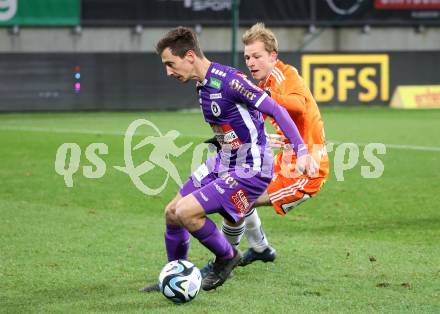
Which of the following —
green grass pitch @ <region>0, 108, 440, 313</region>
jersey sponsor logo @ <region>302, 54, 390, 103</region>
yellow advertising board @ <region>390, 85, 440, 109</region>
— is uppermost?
green grass pitch @ <region>0, 108, 440, 313</region>

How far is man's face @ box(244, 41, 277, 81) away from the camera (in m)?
8.49

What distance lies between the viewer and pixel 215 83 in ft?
23.7

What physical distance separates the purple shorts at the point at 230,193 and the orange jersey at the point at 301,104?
44.3 inches

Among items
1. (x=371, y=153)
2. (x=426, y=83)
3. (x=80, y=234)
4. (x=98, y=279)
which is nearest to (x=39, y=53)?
(x=426, y=83)

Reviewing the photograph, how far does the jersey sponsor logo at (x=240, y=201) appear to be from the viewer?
24.1ft

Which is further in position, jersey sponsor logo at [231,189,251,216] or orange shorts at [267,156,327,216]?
orange shorts at [267,156,327,216]

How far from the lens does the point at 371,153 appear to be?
19453 mm

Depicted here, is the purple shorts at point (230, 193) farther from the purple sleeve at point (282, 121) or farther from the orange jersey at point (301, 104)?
the orange jersey at point (301, 104)

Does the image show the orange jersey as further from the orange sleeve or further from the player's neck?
the player's neck

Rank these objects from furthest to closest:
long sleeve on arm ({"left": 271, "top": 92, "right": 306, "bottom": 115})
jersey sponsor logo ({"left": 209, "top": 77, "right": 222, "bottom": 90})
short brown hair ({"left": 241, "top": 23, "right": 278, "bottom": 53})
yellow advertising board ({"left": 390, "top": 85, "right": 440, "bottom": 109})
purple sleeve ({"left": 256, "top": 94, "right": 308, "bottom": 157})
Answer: yellow advertising board ({"left": 390, "top": 85, "right": 440, "bottom": 109})
short brown hair ({"left": 241, "top": 23, "right": 278, "bottom": 53})
long sleeve on arm ({"left": 271, "top": 92, "right": 306, "bottom": 115})
jersey sponsor logo ({"left": 209, "top": 77, "right": 222, "bottom": 90})
purple sleeve ({"left": 256, "top": 94, "right": 308, "bottom": 157})

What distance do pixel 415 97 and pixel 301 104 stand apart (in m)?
28.4

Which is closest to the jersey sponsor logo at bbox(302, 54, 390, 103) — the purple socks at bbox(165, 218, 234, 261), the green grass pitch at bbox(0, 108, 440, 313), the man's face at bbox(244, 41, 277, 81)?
the green grass pitch at bbox(0, 108, 440, 313)

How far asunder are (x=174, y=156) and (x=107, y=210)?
6.16 metres

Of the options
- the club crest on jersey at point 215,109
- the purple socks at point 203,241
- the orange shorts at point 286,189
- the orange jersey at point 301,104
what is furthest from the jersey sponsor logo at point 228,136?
the orange shorts at point 286,189
